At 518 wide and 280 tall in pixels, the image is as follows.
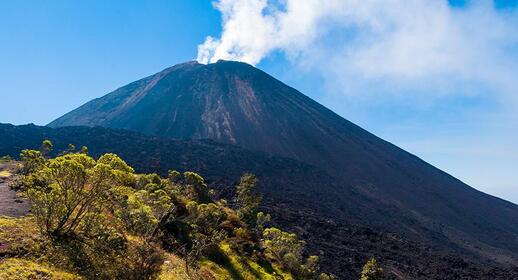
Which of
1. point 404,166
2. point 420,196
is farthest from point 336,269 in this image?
point 404,166

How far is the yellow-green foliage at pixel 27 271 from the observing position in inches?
542

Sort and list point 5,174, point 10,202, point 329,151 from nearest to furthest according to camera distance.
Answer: point 10,202
point 5,174
point 329,151

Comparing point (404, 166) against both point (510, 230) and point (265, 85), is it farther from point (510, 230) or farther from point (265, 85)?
point (265, 85)

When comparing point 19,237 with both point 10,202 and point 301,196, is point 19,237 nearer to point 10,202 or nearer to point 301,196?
point 10,202

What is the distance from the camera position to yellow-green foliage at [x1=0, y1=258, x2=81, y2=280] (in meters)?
13.8

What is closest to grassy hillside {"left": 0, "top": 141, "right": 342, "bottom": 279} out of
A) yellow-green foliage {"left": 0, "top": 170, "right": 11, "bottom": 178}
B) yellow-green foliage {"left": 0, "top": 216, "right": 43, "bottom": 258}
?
yellow-green foliage {"left": 0, "top": 216, "right": 43, "bottom": 258}

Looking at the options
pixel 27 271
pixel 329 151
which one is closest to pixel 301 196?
pixel 329 151

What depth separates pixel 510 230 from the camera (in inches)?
4562

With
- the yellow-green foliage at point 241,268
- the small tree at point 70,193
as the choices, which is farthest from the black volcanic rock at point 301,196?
the small tree at point 70,193

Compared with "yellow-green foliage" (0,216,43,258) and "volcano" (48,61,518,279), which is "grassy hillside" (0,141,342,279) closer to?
"yellow-green foliage" (0,216,43,258)

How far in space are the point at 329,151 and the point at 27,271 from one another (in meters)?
130

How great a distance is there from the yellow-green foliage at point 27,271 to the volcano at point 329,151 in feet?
164

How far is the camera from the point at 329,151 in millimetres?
140750

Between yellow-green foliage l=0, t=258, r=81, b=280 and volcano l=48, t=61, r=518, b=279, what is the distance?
5000 centimetres
